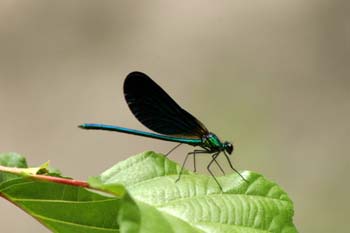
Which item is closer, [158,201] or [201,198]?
[158,201]

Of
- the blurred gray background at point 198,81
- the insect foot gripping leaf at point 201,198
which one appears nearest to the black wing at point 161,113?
the insect foot gripping leaf at point 201,198

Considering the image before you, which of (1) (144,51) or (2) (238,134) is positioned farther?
(1) (144,51)

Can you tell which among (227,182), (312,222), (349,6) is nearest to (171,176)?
(227,182)

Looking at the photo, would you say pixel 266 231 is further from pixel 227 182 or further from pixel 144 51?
pixel 144 51

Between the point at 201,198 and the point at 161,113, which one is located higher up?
the point at 161,113

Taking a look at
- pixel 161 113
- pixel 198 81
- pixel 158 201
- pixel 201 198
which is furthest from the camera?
pixel 198 81

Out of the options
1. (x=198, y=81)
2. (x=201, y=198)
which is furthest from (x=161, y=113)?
(x=198, y=81)

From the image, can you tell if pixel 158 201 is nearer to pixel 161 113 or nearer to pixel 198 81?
pixel 161 113
